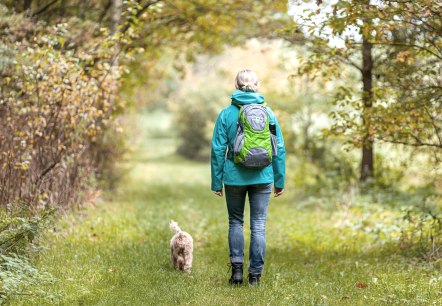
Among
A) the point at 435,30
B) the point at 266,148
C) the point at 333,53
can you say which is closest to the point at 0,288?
the point at 266,148

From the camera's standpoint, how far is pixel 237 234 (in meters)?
5.19

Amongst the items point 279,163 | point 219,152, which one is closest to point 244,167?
point 219,152

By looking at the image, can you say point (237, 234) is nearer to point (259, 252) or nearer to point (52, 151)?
point (259, 252)

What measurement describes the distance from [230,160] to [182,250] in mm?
1126

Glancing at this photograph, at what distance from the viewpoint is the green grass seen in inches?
186

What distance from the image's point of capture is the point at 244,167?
5023mm

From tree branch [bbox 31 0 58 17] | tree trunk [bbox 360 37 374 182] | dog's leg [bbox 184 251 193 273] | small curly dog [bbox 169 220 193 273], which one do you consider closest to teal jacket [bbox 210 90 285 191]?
small curly dog [bbox 169 220 193 273]

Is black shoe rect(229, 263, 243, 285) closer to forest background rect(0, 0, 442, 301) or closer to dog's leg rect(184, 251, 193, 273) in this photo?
dog's leg rect(184, 251, 193, 273)

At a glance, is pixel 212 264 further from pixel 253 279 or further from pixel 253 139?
pixel 253 139

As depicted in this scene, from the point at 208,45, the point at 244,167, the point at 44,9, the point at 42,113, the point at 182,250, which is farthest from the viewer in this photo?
the point at 208,45

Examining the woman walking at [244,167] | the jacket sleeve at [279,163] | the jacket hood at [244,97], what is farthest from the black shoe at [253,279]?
the jacket hood at [244,97]

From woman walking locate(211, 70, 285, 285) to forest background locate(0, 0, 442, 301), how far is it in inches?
64.1

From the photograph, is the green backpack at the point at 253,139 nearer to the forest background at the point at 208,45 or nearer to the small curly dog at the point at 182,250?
the small curly dog at the point at 182,250

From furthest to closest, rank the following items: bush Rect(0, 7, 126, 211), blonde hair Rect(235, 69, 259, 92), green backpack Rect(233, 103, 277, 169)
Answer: bush Rect(0, 7, 126, 211)
blonde hair Rect(235, 69, 259, 92)
green backpack Rect(233, 103, 277, 169)
